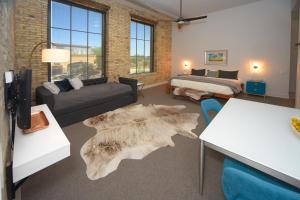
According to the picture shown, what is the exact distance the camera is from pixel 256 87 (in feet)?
18.8

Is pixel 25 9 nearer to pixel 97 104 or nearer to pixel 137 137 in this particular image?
A: pixel 97 104

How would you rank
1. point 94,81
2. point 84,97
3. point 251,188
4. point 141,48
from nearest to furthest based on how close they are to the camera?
point 251,188
point 84,97
point 94,81
point 141,48

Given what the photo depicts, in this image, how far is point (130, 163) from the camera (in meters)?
2.18

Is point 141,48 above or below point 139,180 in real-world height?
above

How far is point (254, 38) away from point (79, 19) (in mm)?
5654

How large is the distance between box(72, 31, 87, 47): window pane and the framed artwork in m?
4.78

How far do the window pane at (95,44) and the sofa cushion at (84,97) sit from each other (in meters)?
1.49

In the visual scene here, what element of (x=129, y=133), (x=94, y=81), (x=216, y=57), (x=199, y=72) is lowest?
(x=129, y=133)

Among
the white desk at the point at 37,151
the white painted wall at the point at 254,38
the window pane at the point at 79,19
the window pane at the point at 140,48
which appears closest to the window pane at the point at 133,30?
the window pane at the point at 140,48

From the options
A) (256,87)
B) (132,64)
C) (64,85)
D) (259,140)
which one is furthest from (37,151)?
A: (256,87)

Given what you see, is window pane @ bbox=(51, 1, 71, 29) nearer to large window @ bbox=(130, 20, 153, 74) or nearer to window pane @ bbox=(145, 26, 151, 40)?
large window @ bbox=(130, 20, 153, 74)

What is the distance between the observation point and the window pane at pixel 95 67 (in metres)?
5.23

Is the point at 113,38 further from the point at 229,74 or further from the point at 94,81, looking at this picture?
→ the point at 229,74

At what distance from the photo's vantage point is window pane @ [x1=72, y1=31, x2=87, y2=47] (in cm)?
470
